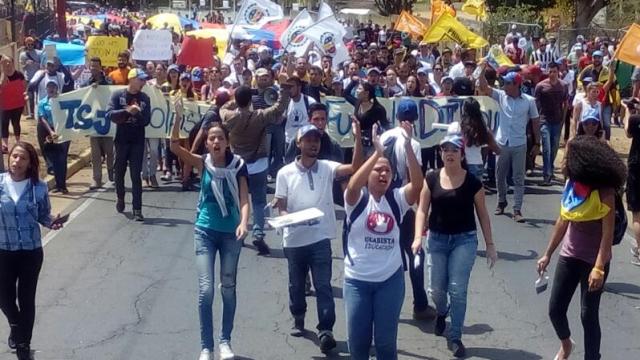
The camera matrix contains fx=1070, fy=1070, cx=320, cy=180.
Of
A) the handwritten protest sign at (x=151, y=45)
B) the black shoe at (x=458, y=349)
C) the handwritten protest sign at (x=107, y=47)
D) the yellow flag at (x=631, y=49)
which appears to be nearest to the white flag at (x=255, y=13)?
the handwritten protest sign at (x=151, y=45)

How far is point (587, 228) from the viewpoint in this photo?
7.16 metres

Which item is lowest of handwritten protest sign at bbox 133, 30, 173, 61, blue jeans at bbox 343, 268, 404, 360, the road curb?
the road curb

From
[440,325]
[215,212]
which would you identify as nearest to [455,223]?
[440,325]

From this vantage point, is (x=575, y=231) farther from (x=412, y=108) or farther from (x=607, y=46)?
(x=607, y=46)

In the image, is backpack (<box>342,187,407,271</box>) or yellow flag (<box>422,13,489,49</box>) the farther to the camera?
yellow flag (<box>422,13,489,49</box>)

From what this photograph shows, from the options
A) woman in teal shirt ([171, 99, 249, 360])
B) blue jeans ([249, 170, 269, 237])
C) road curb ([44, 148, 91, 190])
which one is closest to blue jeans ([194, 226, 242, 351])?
woman in teal shirt ([171, 99, 249, 360])

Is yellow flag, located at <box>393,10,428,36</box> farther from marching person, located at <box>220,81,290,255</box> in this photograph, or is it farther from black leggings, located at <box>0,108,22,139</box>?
marching person, located at <box>220,81,290,255</box>

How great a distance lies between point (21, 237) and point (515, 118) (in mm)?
7099

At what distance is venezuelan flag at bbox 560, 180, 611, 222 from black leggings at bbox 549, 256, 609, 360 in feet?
1.00

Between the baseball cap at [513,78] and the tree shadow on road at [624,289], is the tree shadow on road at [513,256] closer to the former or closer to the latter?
the tree shadow on road at [624,289]

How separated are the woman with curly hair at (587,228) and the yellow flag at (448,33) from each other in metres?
15.5

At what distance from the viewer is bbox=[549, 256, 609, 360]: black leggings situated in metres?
7.20

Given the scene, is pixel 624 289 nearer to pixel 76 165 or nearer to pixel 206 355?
pixel 206 355

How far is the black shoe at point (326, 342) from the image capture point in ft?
26.1
